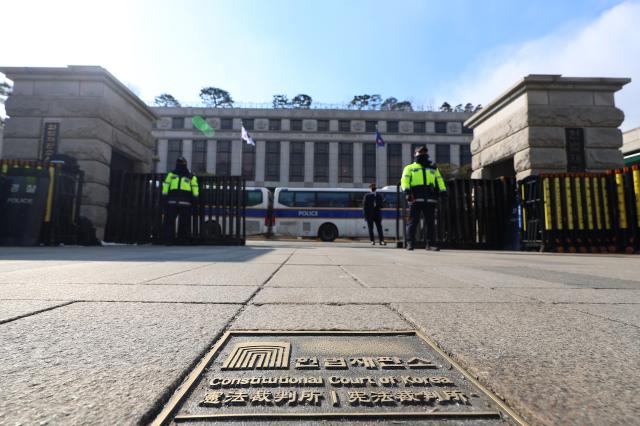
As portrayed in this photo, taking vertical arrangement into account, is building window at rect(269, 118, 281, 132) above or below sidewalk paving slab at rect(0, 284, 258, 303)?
above

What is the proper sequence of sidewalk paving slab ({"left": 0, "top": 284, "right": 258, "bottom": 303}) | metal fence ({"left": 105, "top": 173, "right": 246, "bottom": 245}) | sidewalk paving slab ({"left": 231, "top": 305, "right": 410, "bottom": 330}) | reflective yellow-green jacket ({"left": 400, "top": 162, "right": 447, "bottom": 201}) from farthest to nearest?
1. metal fence ({"left": 105, "top": 173, "right": 246, "bottom": 245})
2. reflective yellow-green jacket ({"left": 400, "top": 162, "right": 447, "bottom": 201})
3. sidewalk paving slab ({"left": 0, "top": 284, "right": 258, "bottom": 303})
4. sidewalk paving slab ({"left": 231, "top": 305, "right": 410, "bottom": 330})

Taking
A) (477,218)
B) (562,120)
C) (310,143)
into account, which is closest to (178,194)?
(477,218)

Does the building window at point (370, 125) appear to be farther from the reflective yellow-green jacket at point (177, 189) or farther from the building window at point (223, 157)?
the reflective yellow-green jacket at point (177, 189)

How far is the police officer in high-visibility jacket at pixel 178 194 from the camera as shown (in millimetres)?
→ 9156

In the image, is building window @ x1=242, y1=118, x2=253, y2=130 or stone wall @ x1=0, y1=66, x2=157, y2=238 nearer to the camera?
stone wall @ x1=0, y1=66, x2=157, y2=238

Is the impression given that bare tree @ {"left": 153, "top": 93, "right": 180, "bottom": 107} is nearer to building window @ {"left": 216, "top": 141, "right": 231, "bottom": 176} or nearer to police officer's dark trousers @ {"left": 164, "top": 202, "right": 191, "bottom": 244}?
building window @ {"left": 216, "top": 141, "right": 231, "bottom": 176}

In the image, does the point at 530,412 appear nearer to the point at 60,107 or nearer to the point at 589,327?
the point at 589,327

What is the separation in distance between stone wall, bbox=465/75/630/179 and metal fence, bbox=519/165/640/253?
44.8 inches

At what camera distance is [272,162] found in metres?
47.1

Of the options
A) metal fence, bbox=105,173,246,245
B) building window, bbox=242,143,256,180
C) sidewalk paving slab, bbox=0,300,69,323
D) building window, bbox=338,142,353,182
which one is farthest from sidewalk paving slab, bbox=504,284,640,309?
building window, bbox=242,143,256,180

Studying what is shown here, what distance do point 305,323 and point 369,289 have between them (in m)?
1.07

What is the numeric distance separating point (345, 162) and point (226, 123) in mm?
16336

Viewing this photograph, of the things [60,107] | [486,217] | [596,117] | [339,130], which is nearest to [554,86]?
[596,117]

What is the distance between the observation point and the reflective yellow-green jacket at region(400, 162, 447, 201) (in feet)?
25.3
